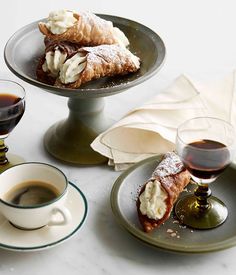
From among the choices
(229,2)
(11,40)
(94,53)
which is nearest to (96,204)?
(94,53)

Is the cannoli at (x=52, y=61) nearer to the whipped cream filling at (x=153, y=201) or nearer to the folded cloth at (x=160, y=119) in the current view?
the folded cloth at (x=160, y=119)

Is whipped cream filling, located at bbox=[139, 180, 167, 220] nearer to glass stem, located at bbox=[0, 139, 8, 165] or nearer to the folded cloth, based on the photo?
the folded cloth

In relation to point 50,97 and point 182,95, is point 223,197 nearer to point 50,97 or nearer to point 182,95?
point 182,95

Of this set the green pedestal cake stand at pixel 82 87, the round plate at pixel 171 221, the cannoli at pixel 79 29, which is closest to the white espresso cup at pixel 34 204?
the round plate at pixel 171 221

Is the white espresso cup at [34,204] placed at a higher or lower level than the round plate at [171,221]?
higher

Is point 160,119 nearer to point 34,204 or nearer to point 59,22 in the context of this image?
point 59,22

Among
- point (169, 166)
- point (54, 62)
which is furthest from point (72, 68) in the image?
point (169, 166)

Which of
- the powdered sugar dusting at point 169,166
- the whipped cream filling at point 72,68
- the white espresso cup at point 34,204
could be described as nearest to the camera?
the white espresso cup at point 34,204
